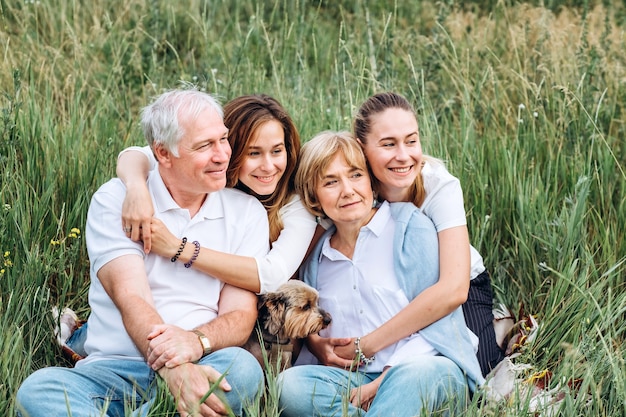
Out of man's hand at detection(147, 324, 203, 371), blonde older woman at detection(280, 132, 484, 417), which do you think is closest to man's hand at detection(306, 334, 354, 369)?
blonde older woman at detection(280, 132, 484, 417)

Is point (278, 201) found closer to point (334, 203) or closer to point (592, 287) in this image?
point (334, 203)

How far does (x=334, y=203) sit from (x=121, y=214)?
3.33 feet

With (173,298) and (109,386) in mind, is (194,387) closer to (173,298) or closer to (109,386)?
(109,386)

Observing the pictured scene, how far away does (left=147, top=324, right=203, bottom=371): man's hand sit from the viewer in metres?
3.43

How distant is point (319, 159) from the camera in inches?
157

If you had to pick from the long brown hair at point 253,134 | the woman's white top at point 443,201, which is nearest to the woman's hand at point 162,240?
the long brown hair at point 253,134

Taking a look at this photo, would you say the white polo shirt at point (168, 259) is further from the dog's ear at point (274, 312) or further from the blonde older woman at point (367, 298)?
the blonde older woman at point (367, 298)

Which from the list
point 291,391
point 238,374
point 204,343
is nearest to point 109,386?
point 204,343

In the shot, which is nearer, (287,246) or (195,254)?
(195,254)

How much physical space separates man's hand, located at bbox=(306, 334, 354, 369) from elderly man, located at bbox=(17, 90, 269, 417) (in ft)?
1.14

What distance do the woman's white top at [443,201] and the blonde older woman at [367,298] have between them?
3.1 inches

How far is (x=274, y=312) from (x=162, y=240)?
0.64 m

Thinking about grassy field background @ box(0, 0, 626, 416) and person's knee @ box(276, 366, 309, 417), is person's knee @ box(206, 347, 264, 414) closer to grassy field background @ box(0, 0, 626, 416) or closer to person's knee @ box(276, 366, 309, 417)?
person's knee @ box(276, 366, 309, 417)

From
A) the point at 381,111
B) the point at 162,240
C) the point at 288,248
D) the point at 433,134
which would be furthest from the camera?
the point at 433,134
